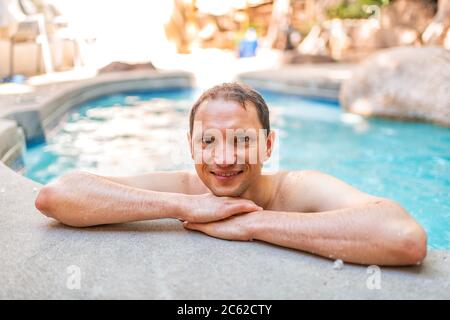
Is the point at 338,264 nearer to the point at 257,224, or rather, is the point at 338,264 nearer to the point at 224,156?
the point at 257,224

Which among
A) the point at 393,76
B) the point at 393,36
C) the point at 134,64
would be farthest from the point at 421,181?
the point at 393,36

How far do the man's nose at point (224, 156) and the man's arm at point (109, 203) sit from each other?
0.17m

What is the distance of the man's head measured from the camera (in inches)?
79.0

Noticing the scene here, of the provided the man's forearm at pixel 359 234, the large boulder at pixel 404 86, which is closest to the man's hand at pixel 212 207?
the man's forearm at pixel 359 234

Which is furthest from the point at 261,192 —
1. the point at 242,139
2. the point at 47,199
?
the point at 47,199

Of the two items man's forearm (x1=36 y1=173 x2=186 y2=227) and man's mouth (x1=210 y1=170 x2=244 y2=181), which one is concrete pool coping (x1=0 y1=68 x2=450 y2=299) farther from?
man's mouth (x1=210 y1=170 x2=244 y2=181)

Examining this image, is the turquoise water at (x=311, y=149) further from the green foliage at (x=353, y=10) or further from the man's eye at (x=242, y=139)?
the green foliage at (x=353, y=10)

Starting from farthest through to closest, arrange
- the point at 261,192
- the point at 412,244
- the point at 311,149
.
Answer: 1. the point at 311,149
2. the point at 261,192
3. the point at 412,244

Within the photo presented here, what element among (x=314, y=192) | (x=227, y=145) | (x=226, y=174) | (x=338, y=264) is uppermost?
(x=227, y=145)

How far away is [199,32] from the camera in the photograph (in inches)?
715

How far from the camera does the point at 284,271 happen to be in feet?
5.77

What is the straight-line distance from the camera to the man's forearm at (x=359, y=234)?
175 centimetres

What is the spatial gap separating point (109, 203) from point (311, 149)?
416cm

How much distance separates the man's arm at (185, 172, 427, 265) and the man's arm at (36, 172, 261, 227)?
101 mm
